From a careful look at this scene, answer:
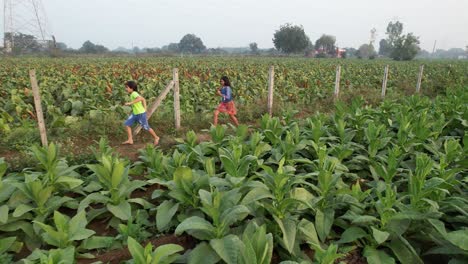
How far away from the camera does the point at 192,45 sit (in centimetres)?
10731

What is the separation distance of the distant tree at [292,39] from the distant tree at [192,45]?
3243 centimetres

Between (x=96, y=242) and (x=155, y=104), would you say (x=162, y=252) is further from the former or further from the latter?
(x=155, y=104)

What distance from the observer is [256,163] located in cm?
439

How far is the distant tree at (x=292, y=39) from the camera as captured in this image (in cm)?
8100

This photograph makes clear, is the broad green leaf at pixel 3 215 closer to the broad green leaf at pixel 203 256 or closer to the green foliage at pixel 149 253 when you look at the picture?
the green foliage at pixel 149 253

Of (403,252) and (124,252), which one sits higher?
(403,252)

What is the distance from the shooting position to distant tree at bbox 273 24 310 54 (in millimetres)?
81000

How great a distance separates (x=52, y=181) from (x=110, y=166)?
0.77 metres

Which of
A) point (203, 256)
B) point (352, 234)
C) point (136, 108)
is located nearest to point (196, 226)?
point (203, 256)

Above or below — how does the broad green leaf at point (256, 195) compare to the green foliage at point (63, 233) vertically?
above

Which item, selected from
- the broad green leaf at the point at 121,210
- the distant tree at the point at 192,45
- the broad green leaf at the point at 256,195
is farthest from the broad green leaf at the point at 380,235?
the distant tree at the point at 192,45

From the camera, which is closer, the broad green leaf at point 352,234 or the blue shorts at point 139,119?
the broad green leaf at point 352,234

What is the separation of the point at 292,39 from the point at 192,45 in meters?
38.7

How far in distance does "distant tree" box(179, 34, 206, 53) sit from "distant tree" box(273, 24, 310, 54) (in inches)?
1277
